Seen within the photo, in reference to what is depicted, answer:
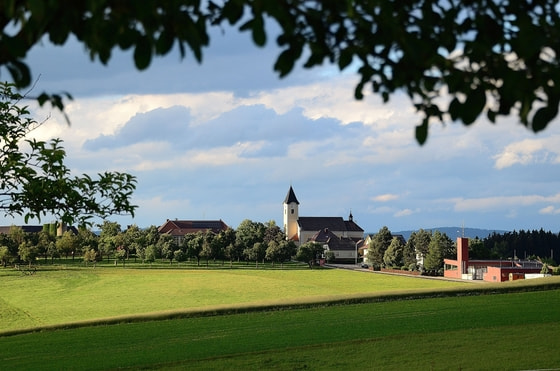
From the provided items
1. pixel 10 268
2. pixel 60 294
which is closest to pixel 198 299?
pixel 60 294


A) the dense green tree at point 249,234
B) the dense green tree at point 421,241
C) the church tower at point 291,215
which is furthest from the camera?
the church tower at point 291,215

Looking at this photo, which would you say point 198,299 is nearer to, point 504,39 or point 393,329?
point 393,329

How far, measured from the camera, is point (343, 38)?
4.57m

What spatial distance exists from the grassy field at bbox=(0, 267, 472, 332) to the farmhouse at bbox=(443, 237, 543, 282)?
290 inches

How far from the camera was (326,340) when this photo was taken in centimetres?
2497

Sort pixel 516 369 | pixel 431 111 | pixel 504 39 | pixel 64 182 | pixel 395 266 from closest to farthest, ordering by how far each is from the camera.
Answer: pixel 504 39 < pixel 431 111 < pixel 64 182 < pixel 516 369 < pixel 395 266

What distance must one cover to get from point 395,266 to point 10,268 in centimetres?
5556

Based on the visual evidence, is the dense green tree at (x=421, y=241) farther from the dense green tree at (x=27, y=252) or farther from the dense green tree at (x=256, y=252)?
the dense green tree at (x=27, y=252)

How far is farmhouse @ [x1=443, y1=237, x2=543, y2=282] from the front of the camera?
76.1m

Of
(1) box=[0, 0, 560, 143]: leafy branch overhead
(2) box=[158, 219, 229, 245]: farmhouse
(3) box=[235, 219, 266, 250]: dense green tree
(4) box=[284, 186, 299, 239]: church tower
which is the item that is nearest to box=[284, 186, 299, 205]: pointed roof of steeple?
(4) box=[284, 186, 299, 239]: church tower

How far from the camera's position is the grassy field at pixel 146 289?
171 feet

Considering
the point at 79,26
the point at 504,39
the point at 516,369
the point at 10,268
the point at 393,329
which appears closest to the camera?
the point at 79,26

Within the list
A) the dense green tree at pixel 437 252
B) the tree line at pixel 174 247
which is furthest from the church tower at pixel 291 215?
the dense green tree at pixel 437 252

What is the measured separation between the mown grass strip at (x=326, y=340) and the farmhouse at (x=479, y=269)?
140 feet
